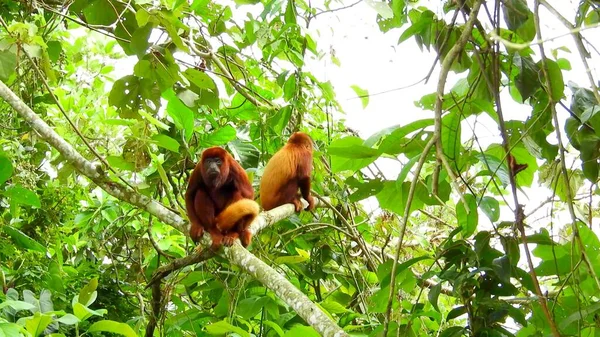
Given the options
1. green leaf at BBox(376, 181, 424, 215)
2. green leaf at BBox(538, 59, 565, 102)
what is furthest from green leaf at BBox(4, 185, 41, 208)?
green leaf at BBox(538, 59, 565, 102)

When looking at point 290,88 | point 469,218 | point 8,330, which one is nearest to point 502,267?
point 469,218

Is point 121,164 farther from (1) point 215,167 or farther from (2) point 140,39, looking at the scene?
(2) point 140,39

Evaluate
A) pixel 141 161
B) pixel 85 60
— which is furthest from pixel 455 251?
pixel 85 60

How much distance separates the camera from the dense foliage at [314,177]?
2.36m

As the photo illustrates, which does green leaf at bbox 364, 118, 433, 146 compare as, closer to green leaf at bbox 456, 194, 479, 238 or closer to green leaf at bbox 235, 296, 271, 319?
green leaf at bbox 456, 194, 479, 238

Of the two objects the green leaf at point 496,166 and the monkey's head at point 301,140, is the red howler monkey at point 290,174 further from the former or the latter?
the green leaf at point 496,166

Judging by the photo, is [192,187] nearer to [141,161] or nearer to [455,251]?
[141,161]

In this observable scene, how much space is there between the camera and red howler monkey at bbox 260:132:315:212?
564 cm

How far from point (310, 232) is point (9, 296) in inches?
89.6

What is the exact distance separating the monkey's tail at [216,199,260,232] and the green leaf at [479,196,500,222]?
7.23 feet

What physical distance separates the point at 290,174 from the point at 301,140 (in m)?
0.32

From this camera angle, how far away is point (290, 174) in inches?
224

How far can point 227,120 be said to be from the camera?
5.62 m

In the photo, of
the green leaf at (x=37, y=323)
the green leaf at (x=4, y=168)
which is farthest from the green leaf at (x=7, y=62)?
the green leaf at (x=37, y=323)
